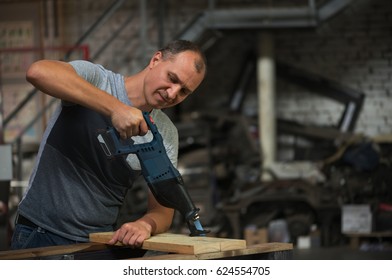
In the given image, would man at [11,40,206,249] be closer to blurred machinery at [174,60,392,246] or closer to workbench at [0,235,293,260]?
workbench at [0,235,293,260]

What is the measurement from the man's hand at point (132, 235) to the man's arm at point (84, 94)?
0.26 m

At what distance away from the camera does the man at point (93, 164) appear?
6.50ft

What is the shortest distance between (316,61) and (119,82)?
5951 mm

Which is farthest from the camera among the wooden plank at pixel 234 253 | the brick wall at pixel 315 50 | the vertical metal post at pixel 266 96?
the brick wall at pixel 315 50

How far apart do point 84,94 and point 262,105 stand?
5717 millimetres

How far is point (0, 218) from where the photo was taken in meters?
4.50

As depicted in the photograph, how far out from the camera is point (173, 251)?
185cm

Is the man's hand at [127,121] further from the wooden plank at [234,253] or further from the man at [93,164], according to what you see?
the wooden plank at [234,253]

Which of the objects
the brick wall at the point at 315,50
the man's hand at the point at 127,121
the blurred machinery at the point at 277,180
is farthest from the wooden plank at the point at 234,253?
the brick wall at the point at 315,50

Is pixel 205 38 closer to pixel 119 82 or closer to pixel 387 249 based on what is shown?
pixel 387 249

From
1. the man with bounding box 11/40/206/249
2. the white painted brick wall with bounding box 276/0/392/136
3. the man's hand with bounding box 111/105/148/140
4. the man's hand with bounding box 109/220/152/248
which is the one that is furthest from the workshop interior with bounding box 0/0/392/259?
the man's hand with bounding box 111/105/148/140

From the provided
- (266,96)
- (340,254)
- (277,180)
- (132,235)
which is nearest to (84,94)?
(132,235)

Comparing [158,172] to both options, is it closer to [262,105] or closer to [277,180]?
[277,180]
